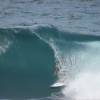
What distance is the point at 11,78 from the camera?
494cm

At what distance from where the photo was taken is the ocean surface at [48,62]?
4.71 m

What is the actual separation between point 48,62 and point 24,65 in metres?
0.24

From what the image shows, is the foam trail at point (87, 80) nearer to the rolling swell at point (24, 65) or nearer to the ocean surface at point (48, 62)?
the ocean surface at point (48, 62)

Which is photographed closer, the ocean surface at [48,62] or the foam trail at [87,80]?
the foam trail at [87,80]

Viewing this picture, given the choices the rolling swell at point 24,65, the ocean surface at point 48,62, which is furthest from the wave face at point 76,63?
the rolling swell at point 24,65

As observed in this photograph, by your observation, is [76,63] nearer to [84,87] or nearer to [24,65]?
[84,87]

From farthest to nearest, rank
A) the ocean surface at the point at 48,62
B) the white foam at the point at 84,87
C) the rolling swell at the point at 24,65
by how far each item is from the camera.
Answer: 1. the rolling swell at the point at 24,65
2. the ocean surface at the point at 48,62
3. the white foam at the point at 84,87

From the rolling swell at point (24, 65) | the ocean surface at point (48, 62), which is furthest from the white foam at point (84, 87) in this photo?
the rolling swell at point (24, 65)

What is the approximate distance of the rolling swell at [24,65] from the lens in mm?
4828

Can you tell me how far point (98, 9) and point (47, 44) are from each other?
6.85ft

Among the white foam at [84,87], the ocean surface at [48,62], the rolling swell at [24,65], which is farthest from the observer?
the rolling swell at [24,65]

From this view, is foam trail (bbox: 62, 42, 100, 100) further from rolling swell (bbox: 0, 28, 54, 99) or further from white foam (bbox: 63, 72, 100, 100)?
rolling swell (bbox: 0, 28, 54, 99)

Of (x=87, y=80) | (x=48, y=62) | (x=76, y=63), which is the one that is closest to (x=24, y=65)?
(x=48, y=62)

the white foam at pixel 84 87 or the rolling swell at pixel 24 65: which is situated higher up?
the rolling swell at pixel 24 65
